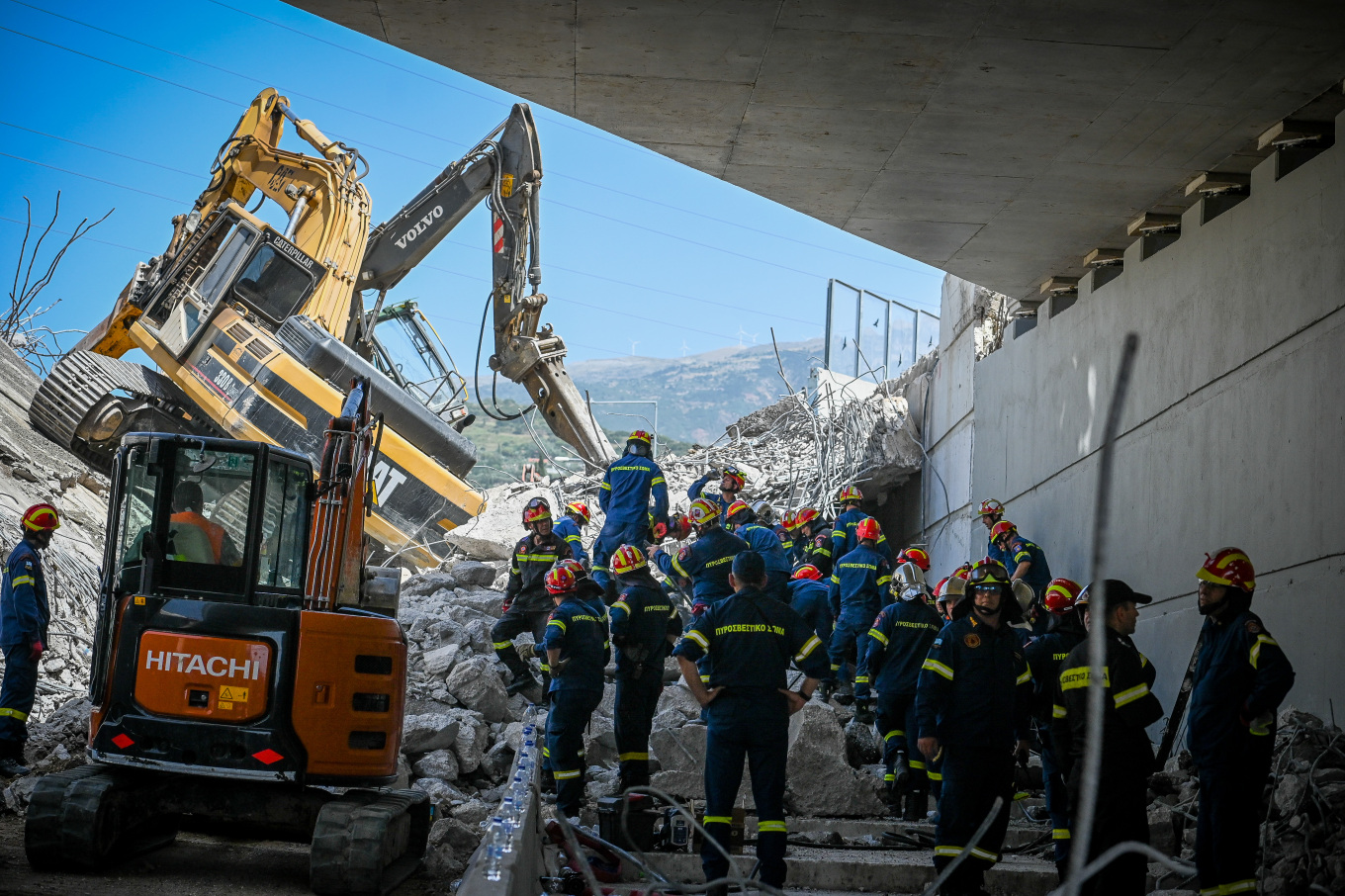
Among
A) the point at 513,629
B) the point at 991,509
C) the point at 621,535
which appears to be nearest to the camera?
the point at 513,629

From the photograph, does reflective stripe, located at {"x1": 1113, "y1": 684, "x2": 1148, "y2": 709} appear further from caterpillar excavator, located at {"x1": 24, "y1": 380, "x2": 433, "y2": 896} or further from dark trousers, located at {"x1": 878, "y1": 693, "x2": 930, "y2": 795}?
caterpillar excavator, located at {"x1": 24, "y1": 380, "x2": 433, "y2": 896}

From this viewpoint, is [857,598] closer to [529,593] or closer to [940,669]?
[529,593]

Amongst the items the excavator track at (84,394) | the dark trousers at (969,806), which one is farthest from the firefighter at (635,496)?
the excavator track at (84,394)

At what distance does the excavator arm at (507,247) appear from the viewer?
49.7ft

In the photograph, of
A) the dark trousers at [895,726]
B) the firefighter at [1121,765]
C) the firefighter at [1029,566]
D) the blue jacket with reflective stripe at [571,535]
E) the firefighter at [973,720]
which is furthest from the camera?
the blue jacket with reflective stripe at [571,535]

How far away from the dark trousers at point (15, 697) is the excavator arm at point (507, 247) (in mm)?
7863

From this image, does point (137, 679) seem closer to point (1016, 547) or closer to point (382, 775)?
point (382, 775)

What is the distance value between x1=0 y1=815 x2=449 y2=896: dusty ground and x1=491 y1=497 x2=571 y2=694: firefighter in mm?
2256

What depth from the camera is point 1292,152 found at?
7.45m

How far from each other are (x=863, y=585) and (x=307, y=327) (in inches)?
282

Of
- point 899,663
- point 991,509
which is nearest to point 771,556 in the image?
point 991,509

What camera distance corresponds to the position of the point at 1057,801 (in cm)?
671

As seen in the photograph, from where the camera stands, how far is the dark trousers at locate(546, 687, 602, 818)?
7773 millimetres

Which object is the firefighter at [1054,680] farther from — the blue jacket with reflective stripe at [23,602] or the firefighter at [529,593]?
the blue jacket with reflective stripe at [23,602]
